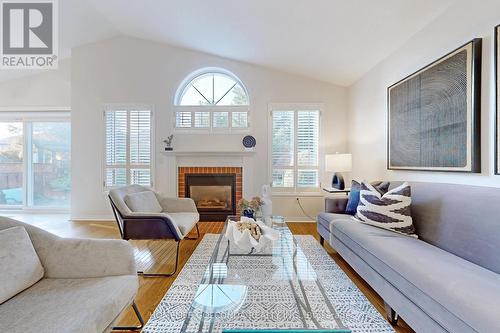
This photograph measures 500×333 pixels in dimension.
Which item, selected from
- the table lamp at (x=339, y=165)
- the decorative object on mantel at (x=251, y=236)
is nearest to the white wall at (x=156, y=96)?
the table lamp at (x=339, y=165)

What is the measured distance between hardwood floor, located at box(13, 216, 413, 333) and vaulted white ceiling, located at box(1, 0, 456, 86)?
8.74 ft

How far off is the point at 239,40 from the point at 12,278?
3.75m

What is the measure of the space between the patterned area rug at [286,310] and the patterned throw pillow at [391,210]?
63 cm

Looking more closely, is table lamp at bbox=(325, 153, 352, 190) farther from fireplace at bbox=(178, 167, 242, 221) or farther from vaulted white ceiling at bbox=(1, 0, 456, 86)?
fireplace at bbox=(178, 167, 242, 221)

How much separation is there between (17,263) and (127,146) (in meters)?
3.75

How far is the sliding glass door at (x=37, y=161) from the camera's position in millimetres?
5344

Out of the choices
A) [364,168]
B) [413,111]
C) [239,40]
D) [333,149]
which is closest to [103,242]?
[413,111]

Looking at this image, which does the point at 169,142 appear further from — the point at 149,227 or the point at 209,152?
the point at 149,227

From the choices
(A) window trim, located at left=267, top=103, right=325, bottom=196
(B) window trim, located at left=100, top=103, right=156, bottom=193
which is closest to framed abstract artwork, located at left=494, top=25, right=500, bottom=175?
(A) window trim, located at left=267, top=103, right=325, bottom=196

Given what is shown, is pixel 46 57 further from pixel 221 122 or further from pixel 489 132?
pixel 489 132

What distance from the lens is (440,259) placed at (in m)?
1.65

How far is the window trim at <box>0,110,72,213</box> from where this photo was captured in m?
5.27

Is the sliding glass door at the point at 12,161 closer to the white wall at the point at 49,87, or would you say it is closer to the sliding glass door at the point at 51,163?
the sliding glass door at the point at 51,163

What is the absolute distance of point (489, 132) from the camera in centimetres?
190
